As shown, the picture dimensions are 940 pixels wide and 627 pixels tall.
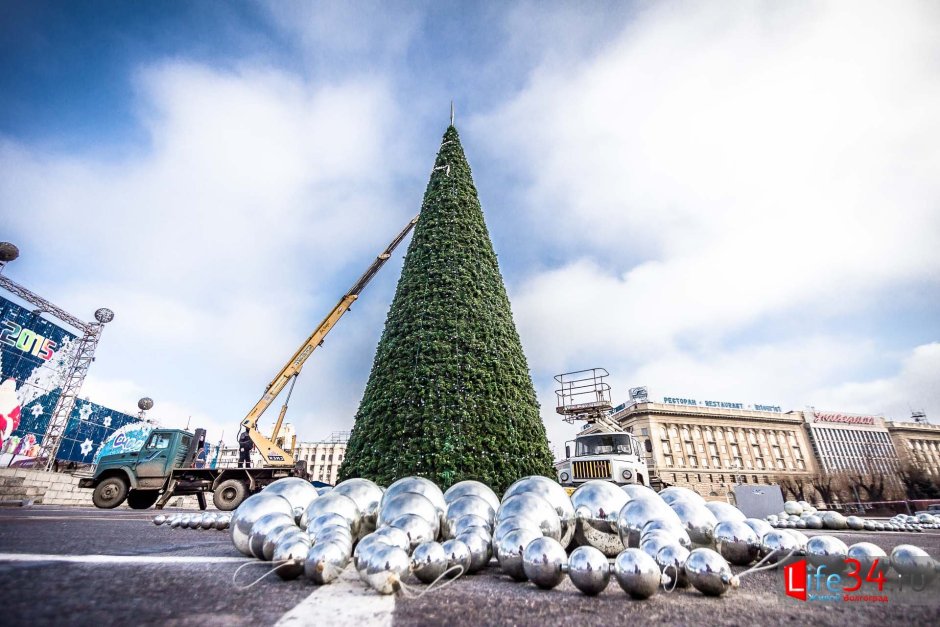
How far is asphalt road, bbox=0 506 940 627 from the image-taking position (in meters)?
1.59

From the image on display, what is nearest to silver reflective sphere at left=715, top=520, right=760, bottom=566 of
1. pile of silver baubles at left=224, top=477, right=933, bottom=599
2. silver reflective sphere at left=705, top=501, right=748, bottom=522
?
pile of silver baubles at left=224, top=477, right=933, bottom=599

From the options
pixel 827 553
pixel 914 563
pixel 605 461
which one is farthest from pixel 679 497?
pixel 605 461

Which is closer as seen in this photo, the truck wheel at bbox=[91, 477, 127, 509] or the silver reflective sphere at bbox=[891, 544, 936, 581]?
the silver reflective sphere at bbox=[891, 544, 936, 581]

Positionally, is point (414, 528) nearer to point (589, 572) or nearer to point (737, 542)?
point (589, 572)

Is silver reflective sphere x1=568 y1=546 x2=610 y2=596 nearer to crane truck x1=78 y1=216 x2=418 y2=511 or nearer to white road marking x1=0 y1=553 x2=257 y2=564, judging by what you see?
white road marking x1=0 y1=553 x2=257 y2=564

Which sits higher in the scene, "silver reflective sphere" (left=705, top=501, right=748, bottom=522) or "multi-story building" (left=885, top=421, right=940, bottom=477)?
"multi-story building" (left=885, top=421, right=940, bottom=477)

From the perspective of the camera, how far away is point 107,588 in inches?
75.2

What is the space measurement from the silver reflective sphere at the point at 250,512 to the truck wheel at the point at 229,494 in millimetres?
11446

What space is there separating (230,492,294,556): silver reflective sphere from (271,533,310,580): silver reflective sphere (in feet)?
2.89

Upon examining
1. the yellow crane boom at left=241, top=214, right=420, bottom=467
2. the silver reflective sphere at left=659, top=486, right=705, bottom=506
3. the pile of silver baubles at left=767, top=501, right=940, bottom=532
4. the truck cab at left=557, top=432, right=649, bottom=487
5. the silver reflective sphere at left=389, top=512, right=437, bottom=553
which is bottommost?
the pile of silver baubles at left=767, top=501, right=940, bottom=532

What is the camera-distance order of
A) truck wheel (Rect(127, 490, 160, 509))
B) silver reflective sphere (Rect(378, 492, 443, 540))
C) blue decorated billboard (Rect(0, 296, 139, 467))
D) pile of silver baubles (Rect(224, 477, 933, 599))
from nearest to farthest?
pile of silver baubles (Rect(224, 477, 933, 599)), silver reflective sphere (Rect(378, 492, 443, 540)), truck wheel (Rect(127, 490, 160, 509)), blue decorated billboard (Rect(0, 296, 139, 467))

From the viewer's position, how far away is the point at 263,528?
2863 mm

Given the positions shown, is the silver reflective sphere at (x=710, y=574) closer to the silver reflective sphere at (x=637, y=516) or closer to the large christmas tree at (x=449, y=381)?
the silver reflective sphere at (x=637, y=516)

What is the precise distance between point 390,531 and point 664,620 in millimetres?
1590
